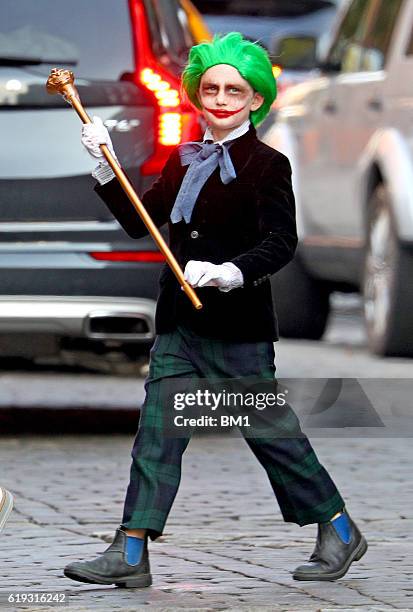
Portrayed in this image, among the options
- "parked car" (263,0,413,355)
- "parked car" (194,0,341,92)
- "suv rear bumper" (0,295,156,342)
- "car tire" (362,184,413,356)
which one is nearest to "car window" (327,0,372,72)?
"parked car" (263,0,413,355)

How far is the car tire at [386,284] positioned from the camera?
33.1 ft

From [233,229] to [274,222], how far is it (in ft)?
0.38

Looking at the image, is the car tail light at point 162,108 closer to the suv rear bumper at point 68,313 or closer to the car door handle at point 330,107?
the suv rear bumper at point 68,313

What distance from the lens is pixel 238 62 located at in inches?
196

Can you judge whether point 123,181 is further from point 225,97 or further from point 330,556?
point 330,556

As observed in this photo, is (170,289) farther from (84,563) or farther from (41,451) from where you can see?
(41,451)

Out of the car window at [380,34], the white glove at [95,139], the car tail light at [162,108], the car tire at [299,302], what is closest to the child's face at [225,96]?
the white glove at [95,139]

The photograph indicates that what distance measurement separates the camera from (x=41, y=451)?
772 cm

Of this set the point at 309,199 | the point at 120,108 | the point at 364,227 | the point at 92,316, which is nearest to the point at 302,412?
the point at 92,316

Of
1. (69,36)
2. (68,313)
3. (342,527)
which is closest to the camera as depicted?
(342,527)

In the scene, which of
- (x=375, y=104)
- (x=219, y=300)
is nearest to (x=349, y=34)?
(x=375, y=104)

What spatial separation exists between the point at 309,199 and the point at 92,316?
13.7 ft

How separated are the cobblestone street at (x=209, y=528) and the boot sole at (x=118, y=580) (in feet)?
0.08

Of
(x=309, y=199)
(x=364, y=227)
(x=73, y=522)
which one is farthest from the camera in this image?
(x=309, y=199)
